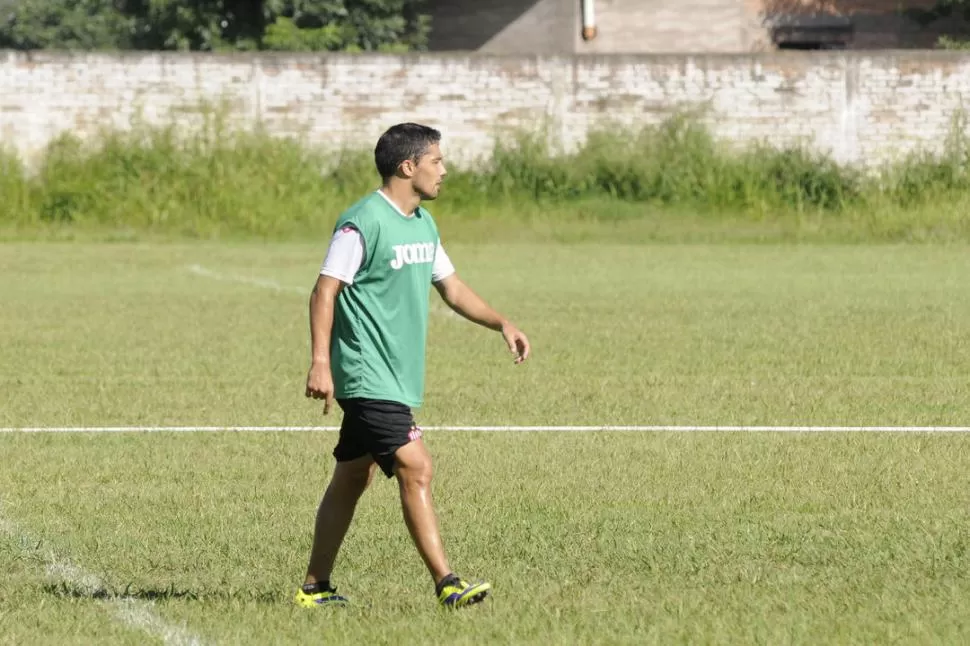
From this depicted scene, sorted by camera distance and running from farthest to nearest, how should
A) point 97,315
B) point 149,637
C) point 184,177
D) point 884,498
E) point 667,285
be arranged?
1. point 184,177
2. point 667,285
3. point 97,315
4. point 884,498
5. point 149,637

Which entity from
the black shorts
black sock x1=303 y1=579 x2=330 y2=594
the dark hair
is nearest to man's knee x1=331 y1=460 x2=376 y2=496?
the black shorts

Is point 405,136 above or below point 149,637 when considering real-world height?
above

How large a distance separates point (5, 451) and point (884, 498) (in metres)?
4.81

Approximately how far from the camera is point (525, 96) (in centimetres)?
A: 3578

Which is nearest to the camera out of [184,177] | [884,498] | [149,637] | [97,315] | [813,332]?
[149,637]

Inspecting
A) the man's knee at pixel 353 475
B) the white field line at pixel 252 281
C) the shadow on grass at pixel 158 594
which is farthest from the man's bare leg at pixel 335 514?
the white field line at pixel 252 281

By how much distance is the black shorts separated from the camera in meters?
6.49

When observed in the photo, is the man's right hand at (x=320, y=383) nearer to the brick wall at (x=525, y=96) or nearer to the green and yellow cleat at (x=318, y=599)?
the green and yellow cleat at (x=318, y=599)

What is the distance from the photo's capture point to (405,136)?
21.8 feet

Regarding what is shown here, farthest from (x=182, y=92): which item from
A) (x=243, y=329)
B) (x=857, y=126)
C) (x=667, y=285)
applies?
(x=243, y=329)

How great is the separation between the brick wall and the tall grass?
383 millimetres

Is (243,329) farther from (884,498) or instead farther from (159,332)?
(884,498)

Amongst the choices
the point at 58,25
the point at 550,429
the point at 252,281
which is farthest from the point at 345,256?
the point at 58,25

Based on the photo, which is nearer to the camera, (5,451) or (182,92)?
(5,451)
